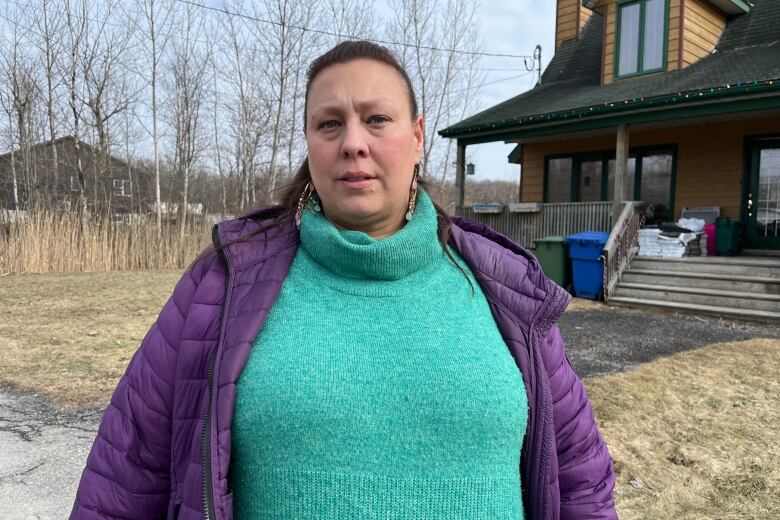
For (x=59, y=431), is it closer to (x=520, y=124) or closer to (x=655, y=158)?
(x=520, y=124)

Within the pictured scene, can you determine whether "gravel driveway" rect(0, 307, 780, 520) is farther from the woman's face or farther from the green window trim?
the green window trim

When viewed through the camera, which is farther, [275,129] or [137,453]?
[275,129]

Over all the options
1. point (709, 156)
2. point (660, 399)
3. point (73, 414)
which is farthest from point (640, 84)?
point (73, 414)

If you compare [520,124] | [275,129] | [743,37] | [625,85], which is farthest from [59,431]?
[275,129]

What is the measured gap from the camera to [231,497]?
49.2 inches

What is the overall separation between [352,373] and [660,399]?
4.21 metres

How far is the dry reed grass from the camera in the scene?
11.8 m

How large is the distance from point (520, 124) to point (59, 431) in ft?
34.0

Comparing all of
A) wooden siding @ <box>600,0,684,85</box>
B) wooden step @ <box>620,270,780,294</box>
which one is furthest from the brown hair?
wooden siding @ <box>600,0,684,85</box>

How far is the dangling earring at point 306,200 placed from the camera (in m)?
1.56

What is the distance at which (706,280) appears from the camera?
9312mm

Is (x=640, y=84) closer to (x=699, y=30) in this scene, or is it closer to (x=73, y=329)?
(x=699, y=30)

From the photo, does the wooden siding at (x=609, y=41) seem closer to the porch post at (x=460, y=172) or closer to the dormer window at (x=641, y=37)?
the dormer window at (x=641, y=37)

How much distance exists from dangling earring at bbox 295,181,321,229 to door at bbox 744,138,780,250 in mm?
11814
